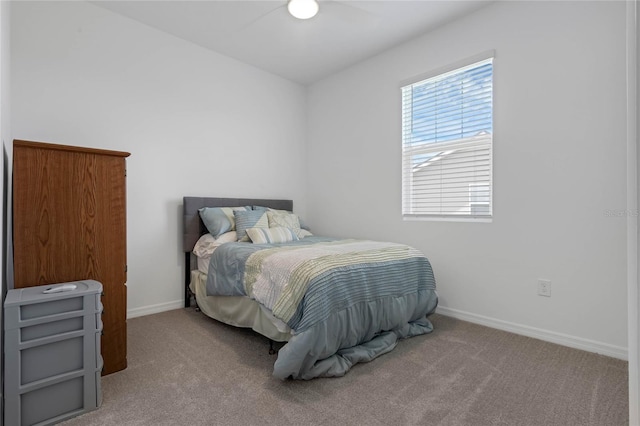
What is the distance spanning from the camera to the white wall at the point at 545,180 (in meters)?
2.12

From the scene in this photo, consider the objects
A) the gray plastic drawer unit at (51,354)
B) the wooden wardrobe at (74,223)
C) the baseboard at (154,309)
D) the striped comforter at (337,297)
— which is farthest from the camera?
the baseboard at (154,309)

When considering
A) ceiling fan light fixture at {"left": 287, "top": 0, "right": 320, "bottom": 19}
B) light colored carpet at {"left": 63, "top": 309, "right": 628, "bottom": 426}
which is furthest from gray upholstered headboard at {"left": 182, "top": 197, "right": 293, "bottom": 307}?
ceiling fan light fixture at {"left": 287, "top": 0, "right": 320, "bottom": 19}

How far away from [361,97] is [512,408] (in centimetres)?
311

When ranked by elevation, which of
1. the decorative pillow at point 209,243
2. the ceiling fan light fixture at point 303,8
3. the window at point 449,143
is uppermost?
the ceiling fan light fixture at point 303,8

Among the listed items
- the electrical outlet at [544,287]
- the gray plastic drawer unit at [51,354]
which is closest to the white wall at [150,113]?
the gray plastic drawer unit at [51,354]

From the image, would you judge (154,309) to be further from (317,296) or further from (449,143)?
(449,143)

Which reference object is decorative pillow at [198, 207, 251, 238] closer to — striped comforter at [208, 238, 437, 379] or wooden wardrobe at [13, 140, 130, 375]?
striped comforter at [208, 238, 437, 379]

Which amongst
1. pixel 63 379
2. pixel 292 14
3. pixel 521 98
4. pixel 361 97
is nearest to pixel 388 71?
pixel 361 97

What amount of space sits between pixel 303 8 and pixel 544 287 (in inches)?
113

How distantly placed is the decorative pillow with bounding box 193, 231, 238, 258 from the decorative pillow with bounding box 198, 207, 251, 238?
0.05 metres

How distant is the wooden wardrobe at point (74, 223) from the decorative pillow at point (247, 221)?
46.1 inches

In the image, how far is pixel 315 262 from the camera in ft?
6.53

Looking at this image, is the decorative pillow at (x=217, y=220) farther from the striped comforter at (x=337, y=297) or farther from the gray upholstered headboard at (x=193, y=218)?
the striped comforter at (x=337, y=297)

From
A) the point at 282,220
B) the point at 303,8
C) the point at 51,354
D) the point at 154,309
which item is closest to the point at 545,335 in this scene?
the point at 282,220
